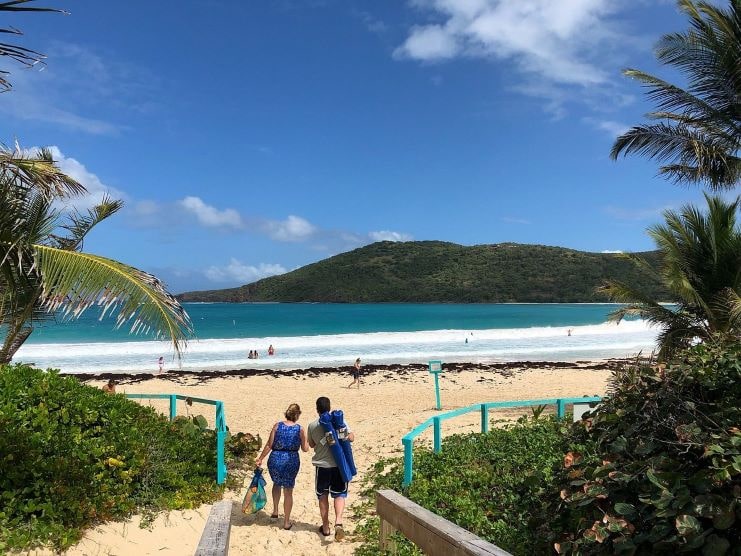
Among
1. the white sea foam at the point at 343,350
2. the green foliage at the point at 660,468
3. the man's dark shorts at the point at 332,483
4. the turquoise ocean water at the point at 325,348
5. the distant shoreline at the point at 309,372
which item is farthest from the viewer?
the turquoise ocean water at the point at 325,348

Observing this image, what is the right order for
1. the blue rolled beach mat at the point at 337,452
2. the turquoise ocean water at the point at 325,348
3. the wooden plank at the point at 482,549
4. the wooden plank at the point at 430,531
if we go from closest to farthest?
the wooden plank at the point at 482,549, the wooden plank at the point at 430,531, the blue rolled beach mat at the point at 337,452, the turquoise ocean water at the point at 325,348

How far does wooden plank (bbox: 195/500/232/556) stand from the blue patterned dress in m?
2.99

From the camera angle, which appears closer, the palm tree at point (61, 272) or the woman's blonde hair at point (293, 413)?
the palm tree at point (61, 272)

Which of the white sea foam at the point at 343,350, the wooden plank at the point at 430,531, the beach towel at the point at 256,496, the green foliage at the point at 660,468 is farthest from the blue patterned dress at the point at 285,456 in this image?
the white sea foam at the point at 343,350

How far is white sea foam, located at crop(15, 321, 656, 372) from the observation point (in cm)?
3372

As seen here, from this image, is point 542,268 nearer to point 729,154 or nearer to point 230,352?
point 230,352

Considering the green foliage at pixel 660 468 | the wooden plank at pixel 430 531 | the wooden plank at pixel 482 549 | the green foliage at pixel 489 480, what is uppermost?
the green foliage at pixel 660 468

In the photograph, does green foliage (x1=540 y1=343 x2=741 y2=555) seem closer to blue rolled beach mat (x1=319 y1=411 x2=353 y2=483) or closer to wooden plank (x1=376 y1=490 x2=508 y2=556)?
wooden plank (x1=376 y1=490 x2=508 y2=556)

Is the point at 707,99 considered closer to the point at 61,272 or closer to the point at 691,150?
the point at 691,150

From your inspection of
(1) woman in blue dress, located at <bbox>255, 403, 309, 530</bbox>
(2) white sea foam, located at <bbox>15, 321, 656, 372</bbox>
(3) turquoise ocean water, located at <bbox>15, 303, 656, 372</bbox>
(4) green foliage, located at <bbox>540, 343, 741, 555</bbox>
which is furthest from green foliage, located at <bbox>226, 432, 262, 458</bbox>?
(2) white sea foam, located at <bbox>15, 321, 656, 372</bbox>

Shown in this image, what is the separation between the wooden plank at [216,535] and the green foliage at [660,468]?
1545 millimetres

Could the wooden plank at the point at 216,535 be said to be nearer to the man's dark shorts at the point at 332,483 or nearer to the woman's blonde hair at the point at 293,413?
the man's dark shorts at the point at 332,483

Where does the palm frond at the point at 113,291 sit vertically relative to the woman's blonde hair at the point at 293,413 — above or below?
above

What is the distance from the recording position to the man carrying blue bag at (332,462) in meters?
5.95
